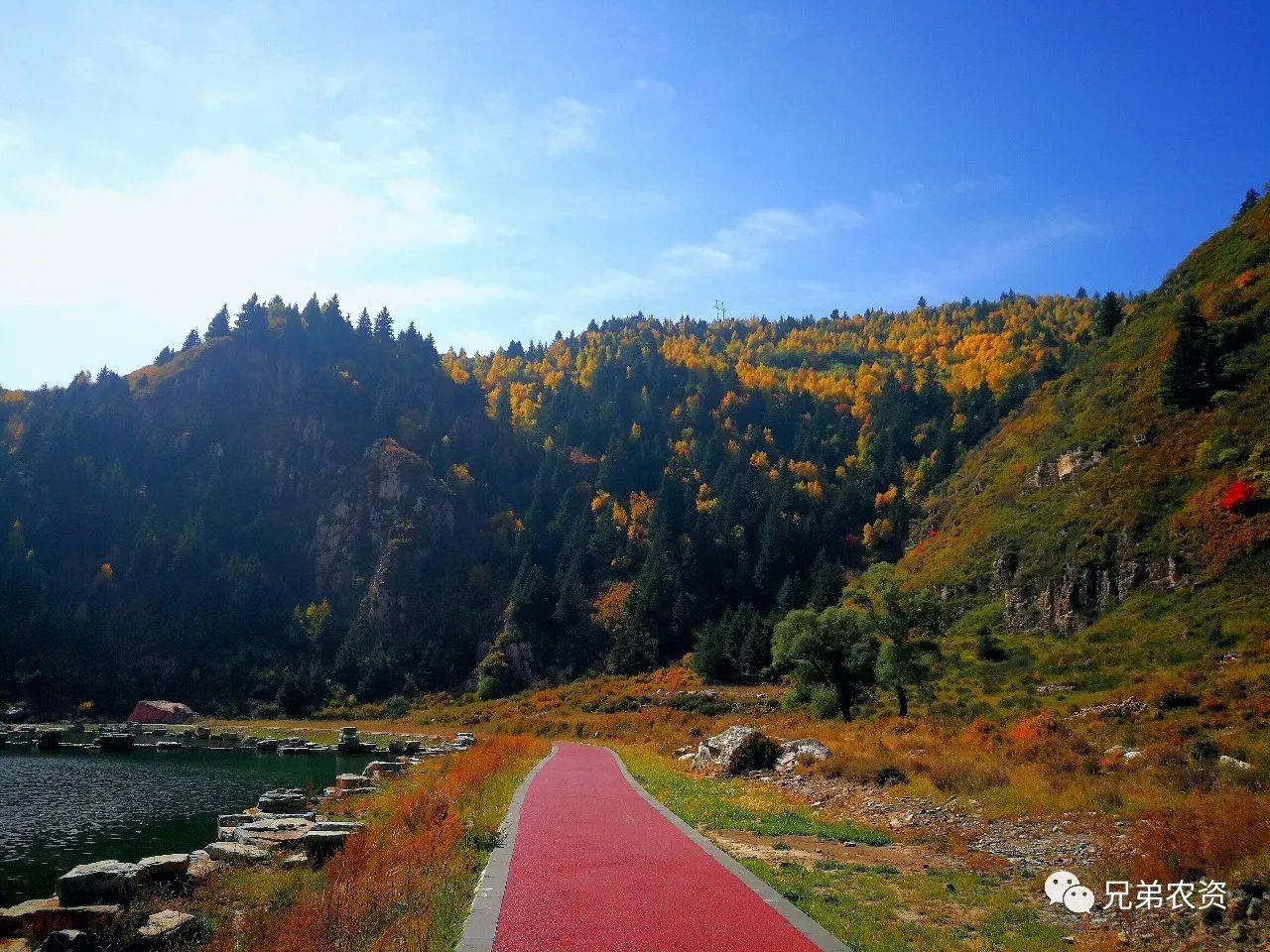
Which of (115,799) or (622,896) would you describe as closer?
(622,896)

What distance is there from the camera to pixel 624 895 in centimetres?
996

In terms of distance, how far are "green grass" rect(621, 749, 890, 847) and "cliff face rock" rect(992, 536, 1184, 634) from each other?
38175mm

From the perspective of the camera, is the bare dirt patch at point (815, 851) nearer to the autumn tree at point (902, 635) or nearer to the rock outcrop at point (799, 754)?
the rock outcrop at point (799, 754)

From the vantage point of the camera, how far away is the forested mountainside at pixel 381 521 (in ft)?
311

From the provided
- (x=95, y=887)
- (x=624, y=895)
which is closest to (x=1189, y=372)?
(x=624, y=895)

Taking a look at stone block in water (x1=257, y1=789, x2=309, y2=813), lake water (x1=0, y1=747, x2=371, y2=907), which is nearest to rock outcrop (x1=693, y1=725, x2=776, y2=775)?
stone block in water (x1=257, y1=789, x2=309, y2=813)

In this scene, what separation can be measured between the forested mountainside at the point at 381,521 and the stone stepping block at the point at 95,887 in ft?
242

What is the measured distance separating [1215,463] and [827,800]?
46.9 meters

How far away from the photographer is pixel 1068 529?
5603 centimetres

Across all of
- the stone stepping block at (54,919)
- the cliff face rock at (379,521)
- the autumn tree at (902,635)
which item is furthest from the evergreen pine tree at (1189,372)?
the cliff face rock at (379,521)

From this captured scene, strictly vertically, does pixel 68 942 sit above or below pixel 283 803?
above

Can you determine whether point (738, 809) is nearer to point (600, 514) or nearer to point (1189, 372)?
A: point (1189, 372)

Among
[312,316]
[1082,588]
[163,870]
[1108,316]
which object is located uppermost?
[312,316]

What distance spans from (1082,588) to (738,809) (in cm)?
4421
